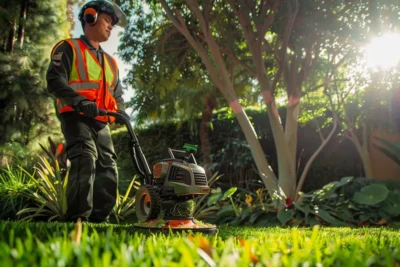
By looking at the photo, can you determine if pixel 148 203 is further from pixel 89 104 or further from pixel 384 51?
pixel 384 51

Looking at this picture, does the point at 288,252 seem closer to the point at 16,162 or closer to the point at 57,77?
the point at 57,77

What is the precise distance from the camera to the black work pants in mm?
3721

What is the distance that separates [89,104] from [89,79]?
0.48 metres

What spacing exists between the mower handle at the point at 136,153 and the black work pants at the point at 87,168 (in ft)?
1.17

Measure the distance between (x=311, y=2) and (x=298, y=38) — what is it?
80 cm

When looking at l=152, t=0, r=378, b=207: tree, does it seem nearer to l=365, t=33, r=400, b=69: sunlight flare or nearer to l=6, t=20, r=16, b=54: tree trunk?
l=365, t=33, r=400, b=69: sunlight flare

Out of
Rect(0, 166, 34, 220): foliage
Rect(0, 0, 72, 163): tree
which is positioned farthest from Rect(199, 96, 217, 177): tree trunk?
Rect(0, 166, 34, 220): foliage

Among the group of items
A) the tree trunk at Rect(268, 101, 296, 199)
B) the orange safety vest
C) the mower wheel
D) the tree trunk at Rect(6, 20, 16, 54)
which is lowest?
the mower wheel

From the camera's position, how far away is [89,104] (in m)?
3.50

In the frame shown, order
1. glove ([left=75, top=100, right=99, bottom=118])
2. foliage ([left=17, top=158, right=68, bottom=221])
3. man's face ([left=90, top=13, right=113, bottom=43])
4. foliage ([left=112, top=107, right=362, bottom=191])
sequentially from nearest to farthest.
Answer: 1. glove ([left=75, top=100, right=99, bottom=118])
2. man's face ([left=90, top=13, right=113, bottom=43])
3. foliage ([left=17, top=158, right=68, bottom=221])
4. foliage ([left=112, top=107, right=362, bottom=191])

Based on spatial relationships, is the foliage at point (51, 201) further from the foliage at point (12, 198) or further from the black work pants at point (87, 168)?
the black work pants at point (87, 168)

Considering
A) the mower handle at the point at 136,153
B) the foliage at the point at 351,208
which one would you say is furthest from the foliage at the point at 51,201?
the foliage at the point at 351,208

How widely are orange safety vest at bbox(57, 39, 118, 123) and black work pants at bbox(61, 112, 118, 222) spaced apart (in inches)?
5.1

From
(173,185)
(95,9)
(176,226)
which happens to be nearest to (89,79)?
(95,9)
